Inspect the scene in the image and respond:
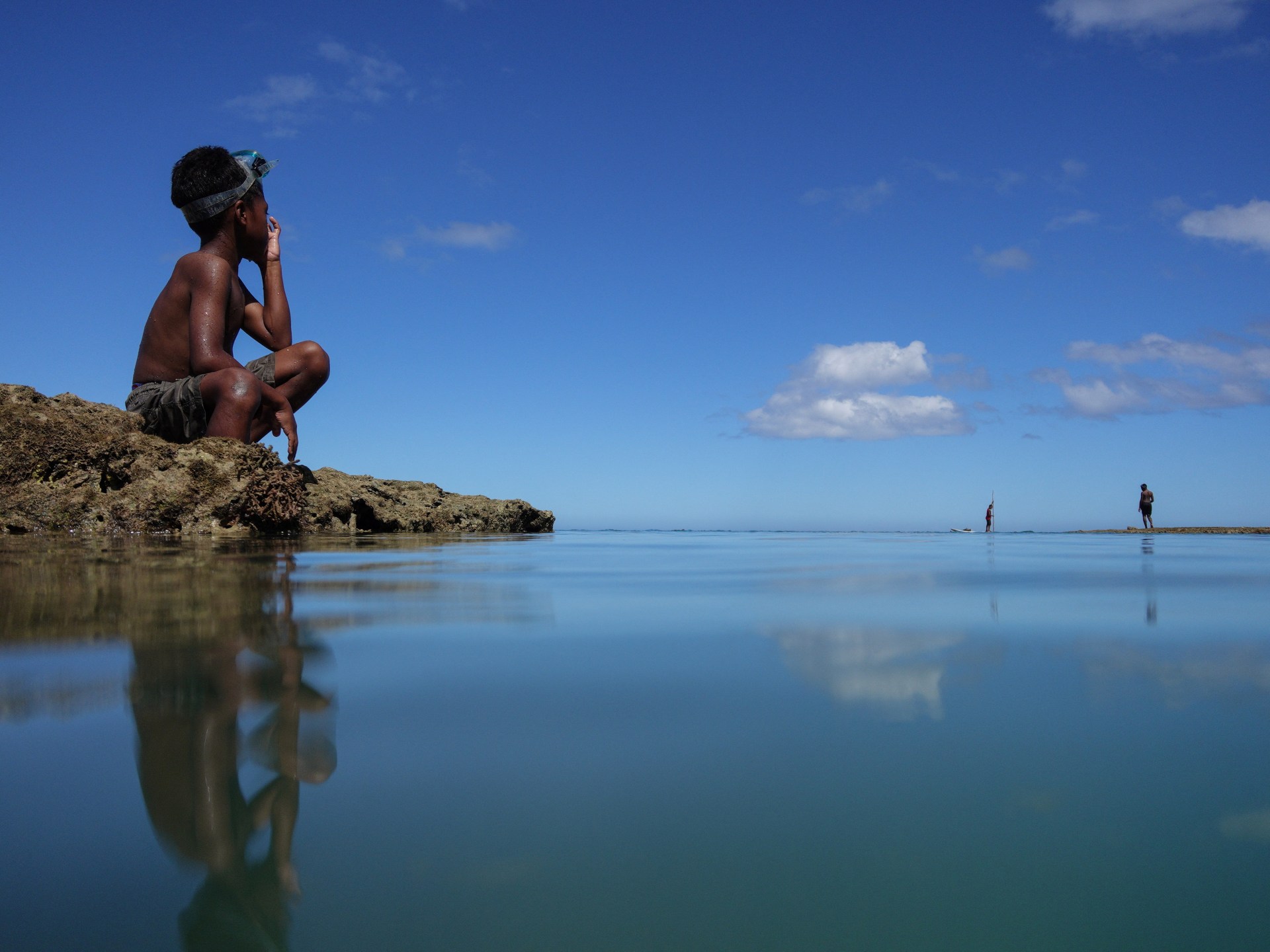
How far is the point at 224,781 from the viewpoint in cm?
71

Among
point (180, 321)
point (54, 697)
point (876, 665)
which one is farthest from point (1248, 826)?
point (180, 321)

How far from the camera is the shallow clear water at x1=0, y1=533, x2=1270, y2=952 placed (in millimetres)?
499

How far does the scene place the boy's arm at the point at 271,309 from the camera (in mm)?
6793

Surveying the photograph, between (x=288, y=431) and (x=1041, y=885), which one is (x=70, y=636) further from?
(x=288, y=431)

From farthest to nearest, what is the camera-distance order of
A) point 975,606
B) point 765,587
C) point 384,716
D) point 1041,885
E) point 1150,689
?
point 765,587, point 975,606, point 1150,689, point 384,716, point 1041,885

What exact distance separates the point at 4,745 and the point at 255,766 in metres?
0.33

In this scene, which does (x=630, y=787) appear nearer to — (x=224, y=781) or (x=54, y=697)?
(x=224, y=781)

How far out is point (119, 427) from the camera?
6.61 meters

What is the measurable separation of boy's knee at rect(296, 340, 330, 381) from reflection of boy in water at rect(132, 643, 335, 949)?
6.41 metres

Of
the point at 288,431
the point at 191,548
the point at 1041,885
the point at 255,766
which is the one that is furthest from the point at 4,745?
the point at 288,431

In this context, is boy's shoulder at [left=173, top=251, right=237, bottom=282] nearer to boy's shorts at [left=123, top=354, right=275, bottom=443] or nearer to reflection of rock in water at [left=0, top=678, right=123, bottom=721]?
boy's shorts at [left=123, top=354, right=275, bottom=443]

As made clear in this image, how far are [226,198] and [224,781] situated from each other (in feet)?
22.0

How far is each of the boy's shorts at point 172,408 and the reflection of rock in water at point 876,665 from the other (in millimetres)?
6162

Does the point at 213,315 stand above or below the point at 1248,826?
above
